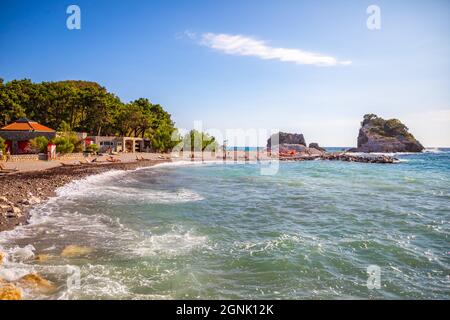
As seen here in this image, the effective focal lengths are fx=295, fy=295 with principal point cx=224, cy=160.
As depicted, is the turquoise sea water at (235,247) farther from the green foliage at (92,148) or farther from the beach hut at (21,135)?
the green foliage at (92,148)

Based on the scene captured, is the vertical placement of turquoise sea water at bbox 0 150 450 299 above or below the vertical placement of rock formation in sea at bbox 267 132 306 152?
below

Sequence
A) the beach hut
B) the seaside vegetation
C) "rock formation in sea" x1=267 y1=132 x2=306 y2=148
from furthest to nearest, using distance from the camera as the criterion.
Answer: "rock formation in sea" x1=267 y1=132 x2=306 y2=148 < the seaside vegetation < the beach hut

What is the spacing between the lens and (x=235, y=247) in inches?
432

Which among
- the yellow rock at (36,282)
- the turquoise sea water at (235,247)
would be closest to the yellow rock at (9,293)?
the turquoise sea water at (235,247)

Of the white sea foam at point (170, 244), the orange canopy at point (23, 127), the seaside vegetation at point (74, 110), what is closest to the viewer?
the white sea foam at point (170, 244)

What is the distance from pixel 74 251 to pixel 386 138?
150m

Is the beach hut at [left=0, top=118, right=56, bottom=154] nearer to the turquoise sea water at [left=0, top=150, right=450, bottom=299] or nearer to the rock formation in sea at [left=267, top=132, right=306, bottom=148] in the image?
the turquoise sea water at [left=0, top=150, right=450, bottom=299]

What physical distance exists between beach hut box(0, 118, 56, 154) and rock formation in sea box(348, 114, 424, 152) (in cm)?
13351

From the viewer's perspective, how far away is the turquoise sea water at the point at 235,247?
25.9ft

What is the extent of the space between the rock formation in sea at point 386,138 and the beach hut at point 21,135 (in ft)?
438

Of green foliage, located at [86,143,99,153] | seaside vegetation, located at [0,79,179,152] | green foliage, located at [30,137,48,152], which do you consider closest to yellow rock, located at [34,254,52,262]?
green foliage, located at [30,137,48,152]

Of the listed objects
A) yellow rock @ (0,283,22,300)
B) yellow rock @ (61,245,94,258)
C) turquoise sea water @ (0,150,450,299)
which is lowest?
turquoise sea water @ (0,150,450,299)

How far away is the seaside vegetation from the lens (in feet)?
178
